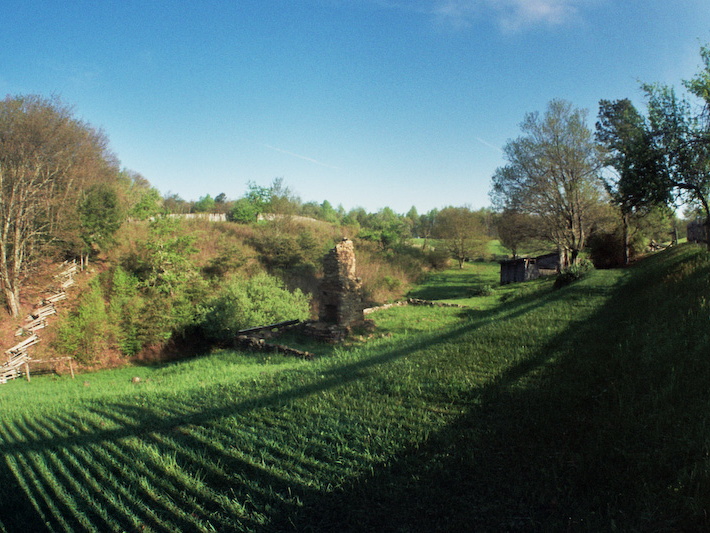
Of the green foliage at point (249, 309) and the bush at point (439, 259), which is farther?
the bush at point (439, 259)

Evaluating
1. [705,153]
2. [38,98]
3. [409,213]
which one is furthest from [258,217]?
[409,213]

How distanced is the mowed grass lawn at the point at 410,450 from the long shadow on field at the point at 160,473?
0.06 feet

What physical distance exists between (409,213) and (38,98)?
103600 mm

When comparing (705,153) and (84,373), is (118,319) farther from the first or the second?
(705,153)

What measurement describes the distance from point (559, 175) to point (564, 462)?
95.3 ft

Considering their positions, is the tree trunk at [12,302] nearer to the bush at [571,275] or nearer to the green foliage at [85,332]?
the green foliage at [85,332]

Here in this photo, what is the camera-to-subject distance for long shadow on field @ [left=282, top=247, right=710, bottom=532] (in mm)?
2582

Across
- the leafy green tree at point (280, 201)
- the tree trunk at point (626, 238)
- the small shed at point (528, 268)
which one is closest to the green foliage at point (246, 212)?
the leafy green tree at point (280, 201)

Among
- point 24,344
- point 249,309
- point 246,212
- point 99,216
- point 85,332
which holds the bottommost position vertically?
point 24,344

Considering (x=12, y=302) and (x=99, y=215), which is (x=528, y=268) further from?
(x=12, y=302)

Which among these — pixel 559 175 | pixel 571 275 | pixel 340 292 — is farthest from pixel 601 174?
pixel 340 292

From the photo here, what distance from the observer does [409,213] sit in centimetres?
11981

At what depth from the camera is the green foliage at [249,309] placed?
19.6 m

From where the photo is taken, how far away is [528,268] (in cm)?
3681
